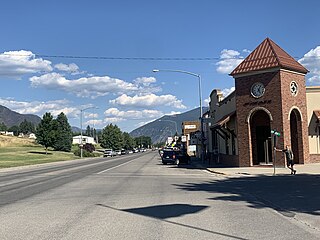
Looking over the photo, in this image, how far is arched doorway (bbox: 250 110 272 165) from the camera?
32.9m

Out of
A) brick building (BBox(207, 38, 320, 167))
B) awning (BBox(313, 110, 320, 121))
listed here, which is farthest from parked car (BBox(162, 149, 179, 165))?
awning (BBox(313, 110, 320, 121))

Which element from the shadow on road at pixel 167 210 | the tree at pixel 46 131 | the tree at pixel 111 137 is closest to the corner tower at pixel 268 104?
the shadow on road at pixel 167 210

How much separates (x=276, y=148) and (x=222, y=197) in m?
16.9

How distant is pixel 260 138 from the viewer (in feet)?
110

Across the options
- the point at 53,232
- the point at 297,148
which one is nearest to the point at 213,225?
the point at 53,232

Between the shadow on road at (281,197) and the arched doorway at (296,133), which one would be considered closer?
the shadow on road at (281,197)

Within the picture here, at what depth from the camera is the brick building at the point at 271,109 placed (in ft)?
100

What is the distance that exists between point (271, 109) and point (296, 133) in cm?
341

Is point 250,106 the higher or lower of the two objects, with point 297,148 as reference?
higher

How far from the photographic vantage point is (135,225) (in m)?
9.46

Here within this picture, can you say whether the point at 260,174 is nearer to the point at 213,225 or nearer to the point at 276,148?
the point at 276,148

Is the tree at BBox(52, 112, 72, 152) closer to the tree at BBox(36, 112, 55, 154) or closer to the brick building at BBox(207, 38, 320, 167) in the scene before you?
the tree at BBox(36, 112, 55, 154)

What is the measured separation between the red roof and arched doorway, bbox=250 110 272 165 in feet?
11.4

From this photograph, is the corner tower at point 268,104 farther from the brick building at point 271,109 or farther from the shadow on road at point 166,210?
the shadow on road at point 166,210
